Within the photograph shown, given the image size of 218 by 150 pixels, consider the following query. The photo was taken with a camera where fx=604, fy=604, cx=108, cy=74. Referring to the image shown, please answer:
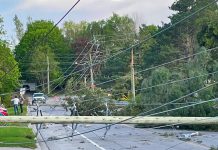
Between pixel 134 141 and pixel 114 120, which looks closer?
pixel 114 120

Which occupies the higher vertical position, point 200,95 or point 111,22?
point 111,22

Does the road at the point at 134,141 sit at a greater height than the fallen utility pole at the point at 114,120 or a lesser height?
lesser

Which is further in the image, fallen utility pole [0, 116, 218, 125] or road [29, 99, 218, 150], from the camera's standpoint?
road [29, 99, 218, 150]

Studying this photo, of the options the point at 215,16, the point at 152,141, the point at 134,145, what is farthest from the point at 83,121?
the point at 215,16

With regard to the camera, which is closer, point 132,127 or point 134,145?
point 134,145

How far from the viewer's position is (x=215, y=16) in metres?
50.2

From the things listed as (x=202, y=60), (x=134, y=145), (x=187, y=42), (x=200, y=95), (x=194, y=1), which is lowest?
(x=134, y=145)

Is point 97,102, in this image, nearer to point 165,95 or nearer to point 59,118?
point 165,95

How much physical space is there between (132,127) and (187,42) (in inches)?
1427

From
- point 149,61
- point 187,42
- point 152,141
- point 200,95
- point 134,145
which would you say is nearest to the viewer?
point 134,145

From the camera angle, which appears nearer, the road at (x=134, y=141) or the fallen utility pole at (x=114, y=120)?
the fallen utility pole at (x=114, y=120)

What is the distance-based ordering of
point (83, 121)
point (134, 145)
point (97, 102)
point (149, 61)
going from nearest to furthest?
1. point (83, 121)
2. point (134, 145)
3. point (97, 102)
4. point (149, 61)

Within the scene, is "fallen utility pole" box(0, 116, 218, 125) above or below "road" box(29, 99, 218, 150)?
above

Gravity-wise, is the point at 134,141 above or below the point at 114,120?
below
